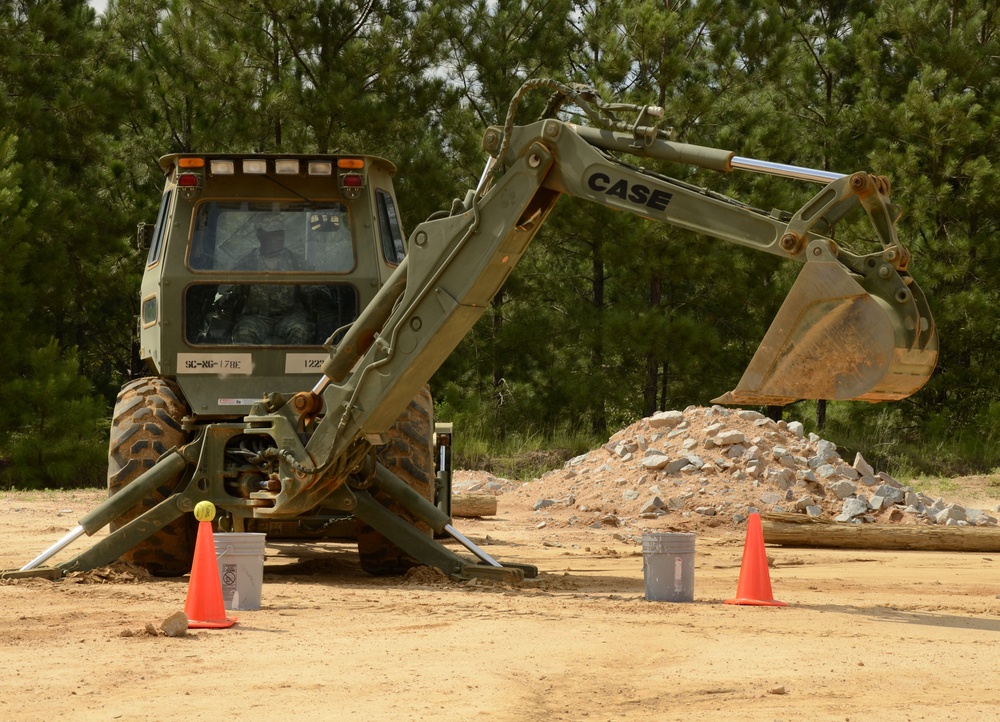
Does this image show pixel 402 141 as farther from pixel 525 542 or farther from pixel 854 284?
pixel 854 284

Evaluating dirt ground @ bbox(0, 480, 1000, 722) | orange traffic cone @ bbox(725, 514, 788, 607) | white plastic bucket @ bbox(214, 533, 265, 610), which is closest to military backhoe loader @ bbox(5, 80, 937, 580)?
dirt ground @ bbox(0, 480, 1000, 722)

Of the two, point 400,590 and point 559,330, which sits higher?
point 559,330

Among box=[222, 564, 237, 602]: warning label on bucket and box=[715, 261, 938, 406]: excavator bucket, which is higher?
box=[715, 261, 938, 406]: excavator bucket

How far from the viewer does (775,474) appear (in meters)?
15.1

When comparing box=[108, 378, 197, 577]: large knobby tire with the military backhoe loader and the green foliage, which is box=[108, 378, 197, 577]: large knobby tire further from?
the green foliage

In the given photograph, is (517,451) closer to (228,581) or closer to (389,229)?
(389,229)

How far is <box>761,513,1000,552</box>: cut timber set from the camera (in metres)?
12.1

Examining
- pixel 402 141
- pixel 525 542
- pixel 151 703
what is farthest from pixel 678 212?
pixel 402 141

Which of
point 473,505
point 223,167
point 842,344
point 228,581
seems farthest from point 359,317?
point 473,505

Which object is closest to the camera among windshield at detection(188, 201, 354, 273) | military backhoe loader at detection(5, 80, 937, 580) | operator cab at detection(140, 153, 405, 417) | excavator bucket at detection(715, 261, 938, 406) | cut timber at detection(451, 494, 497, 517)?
excavator bucket at detection(715, 261, 938, 406)

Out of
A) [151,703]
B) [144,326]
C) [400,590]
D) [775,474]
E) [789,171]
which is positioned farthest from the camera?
[775,474]

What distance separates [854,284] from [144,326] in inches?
210

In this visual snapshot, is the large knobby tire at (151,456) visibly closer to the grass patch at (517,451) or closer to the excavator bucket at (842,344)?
the excavator bucket at (842,344)

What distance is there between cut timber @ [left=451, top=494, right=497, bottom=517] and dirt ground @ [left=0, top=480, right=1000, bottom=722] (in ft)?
17.2
